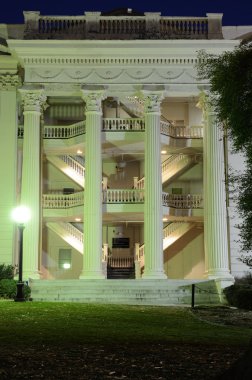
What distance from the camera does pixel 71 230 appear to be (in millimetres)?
36250

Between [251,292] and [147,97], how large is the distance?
13820 millimetres

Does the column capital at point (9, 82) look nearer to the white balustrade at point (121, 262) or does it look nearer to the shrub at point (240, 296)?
the white balustrade at point (121, 262)

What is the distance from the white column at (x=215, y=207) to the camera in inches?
1302

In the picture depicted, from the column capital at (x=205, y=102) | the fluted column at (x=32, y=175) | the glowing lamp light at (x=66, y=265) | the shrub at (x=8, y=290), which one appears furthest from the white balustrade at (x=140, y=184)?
the shrub at (x=8, y=290)

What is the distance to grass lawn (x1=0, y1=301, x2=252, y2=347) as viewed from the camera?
42.1ft

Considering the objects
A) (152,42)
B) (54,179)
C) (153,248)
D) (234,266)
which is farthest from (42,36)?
(234,266)

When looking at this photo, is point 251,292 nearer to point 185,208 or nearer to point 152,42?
point 185,208

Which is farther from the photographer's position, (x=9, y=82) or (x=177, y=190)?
(x=177, y=190)

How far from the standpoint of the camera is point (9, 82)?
35.8m

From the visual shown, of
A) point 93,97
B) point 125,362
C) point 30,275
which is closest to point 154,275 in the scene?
point 30,275

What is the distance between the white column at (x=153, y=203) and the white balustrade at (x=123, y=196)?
1.62 meters

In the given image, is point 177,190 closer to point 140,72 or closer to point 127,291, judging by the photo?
point 140,72

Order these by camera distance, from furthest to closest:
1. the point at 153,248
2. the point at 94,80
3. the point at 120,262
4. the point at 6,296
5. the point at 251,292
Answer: the point at 120,262 < the point at 94,80 < the point at 153,248 < the point at 6,296 < the point at 251,292

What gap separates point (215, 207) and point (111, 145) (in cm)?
729
